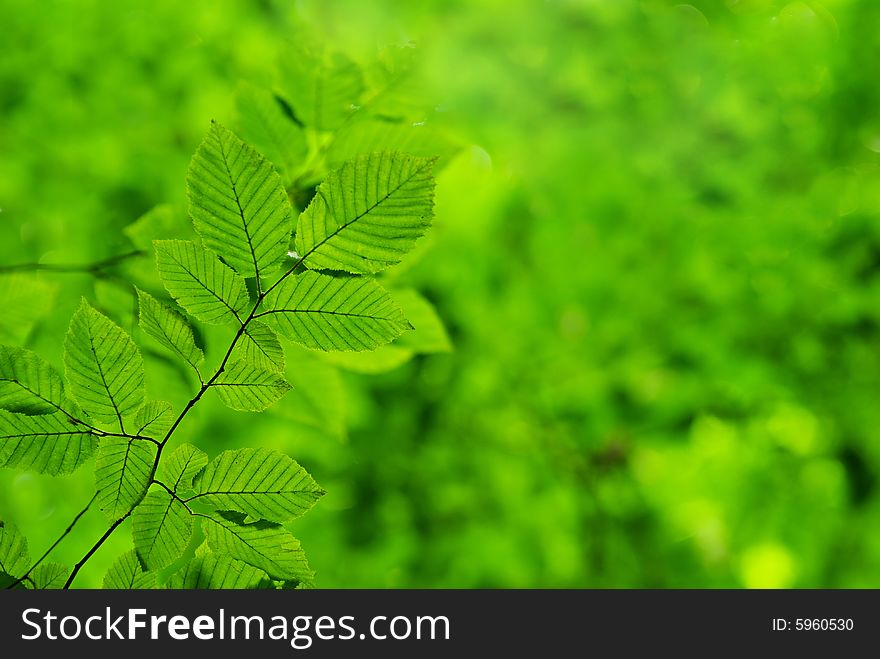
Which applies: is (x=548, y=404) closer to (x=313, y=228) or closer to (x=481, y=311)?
(x=481, y=311)

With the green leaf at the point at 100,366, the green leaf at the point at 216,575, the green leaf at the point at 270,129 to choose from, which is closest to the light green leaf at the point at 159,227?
the green leaf at the point at 270,129

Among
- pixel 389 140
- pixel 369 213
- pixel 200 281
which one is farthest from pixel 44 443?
pixel 389 140

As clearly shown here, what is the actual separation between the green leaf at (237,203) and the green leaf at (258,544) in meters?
0.17

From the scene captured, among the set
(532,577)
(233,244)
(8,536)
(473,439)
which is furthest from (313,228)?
(532,577)

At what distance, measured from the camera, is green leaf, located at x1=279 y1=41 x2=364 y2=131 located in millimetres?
590

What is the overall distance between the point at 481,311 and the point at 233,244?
204 centimetres

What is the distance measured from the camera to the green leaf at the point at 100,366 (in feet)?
1.38

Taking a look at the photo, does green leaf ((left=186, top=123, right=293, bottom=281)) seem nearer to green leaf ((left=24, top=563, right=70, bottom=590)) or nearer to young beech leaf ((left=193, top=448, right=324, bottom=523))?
young beech leaf ((left=193, top=448, right=324, bottom=523))

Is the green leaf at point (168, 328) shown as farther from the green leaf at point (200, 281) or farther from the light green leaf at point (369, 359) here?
the light green leaf at point (369, 359)

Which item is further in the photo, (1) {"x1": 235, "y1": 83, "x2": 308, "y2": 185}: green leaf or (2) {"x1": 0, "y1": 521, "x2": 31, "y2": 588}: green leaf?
(1) {"x1": 235, "y1": 83, "x2": 308, "y2": 185}: green leaf

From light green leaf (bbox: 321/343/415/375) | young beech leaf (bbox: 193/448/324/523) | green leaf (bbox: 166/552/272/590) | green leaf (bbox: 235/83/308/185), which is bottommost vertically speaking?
green leaf (bbox: 166/552/272/590)

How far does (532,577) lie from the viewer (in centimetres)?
266

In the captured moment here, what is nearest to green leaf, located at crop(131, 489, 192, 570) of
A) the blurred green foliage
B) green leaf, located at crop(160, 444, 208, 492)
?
green leaf, located at crop(160, 444, 208, 492)

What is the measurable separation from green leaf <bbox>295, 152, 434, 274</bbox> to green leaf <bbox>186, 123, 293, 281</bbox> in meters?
0.02
